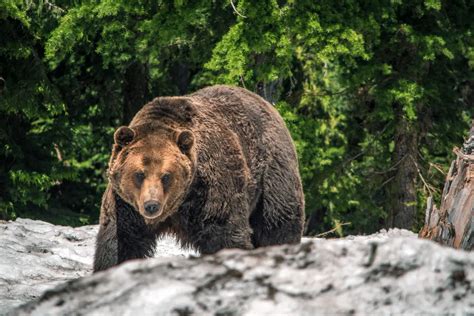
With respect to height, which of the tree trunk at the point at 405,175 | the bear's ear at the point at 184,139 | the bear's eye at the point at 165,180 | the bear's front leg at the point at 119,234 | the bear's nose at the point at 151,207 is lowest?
the tree trunk at the point at 405,175

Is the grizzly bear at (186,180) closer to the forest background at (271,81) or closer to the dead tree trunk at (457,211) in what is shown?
the dead tree trunk at (457,211)

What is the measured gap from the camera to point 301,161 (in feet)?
51.4

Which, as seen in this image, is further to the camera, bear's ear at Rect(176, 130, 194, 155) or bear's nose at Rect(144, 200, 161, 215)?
bear's ear at Rect(176, 130, 194, 155)

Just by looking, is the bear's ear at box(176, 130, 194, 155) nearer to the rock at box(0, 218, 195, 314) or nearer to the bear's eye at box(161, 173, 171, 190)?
the bear's eye at box(161, 173, 171, 190)

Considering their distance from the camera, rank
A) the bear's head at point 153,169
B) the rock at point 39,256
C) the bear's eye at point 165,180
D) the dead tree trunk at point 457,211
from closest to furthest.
Answer: 1. the bear's head at point 153,169
2. the bear's eye at point 165,180
3. the dead tree trunk at point 457,211
4. the rock at point 39,256

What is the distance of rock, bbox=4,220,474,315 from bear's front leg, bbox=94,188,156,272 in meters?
3.45

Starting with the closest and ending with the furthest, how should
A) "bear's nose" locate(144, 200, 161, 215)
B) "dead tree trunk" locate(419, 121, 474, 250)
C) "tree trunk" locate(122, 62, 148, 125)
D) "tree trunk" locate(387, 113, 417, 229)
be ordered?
"bear's nose" locate(144, 200, 161, 215) < "dead tree trunk" locate(419, 121, 474, 250) < "tree trunk" locate(387, 113, 417, 229) < "tree trunk" locate(122, 62, 148, 125)

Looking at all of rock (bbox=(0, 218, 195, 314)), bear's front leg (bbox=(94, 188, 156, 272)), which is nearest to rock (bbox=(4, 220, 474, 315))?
rock (bbox=(0, 218, 195, 314))

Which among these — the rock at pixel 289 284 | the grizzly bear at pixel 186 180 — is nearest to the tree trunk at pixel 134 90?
the grizzly bear at pixel 186 180

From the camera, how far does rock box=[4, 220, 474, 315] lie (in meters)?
2.69

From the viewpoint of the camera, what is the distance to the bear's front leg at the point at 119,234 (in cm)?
630

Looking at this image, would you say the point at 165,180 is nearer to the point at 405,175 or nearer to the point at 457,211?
the point at 457,211

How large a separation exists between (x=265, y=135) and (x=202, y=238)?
4.57 feet

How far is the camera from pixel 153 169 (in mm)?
5980
